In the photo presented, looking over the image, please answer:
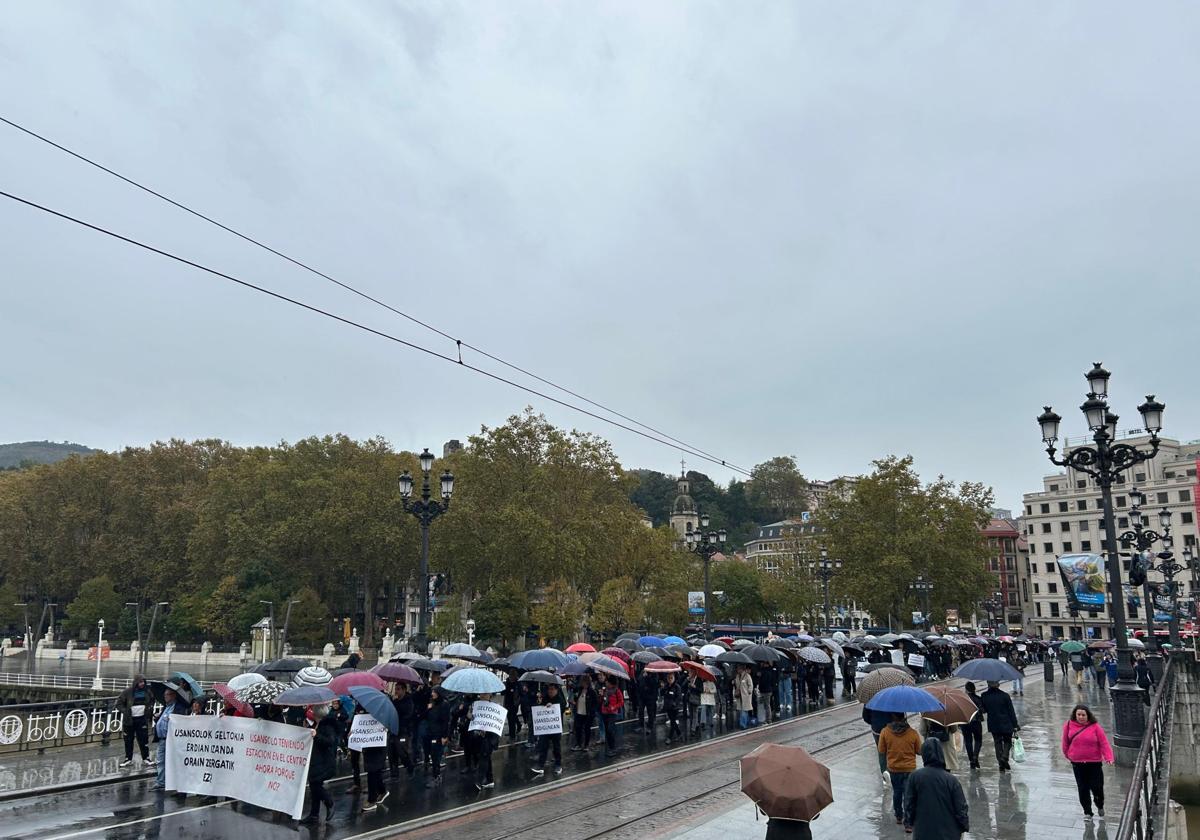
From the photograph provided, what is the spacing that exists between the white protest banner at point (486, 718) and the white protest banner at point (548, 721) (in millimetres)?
1179

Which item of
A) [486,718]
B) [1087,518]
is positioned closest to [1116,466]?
[486,718]

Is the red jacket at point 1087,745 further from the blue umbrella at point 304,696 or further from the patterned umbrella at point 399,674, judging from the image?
the blue umbrella at point 304,696

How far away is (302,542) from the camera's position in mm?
56750

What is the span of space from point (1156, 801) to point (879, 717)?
3.57 metres

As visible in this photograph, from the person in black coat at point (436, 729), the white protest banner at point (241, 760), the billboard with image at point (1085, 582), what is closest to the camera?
the white protest banner at point (241, 760)

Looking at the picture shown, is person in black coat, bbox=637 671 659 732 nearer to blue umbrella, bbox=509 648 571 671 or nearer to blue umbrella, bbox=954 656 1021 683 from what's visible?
blue umbrella, bbox=509 648 571 671

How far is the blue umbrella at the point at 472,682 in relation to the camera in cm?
1209

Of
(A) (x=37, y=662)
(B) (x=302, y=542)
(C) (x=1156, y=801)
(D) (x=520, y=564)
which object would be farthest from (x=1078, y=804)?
(A) (x=37, y=662)

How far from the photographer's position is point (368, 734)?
11.1 meters

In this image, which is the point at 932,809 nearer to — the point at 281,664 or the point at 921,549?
the point at 281,664

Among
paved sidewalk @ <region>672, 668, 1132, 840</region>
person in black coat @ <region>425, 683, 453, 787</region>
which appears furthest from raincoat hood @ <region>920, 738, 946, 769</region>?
person in black coat @ <region>425, 683, 453, 787</region>

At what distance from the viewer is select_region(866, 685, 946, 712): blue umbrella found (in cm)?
954

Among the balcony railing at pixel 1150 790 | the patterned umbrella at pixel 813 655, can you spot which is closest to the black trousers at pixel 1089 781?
the balcony railing at pixel 1150 790

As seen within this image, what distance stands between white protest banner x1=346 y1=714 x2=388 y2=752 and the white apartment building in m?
89.4
